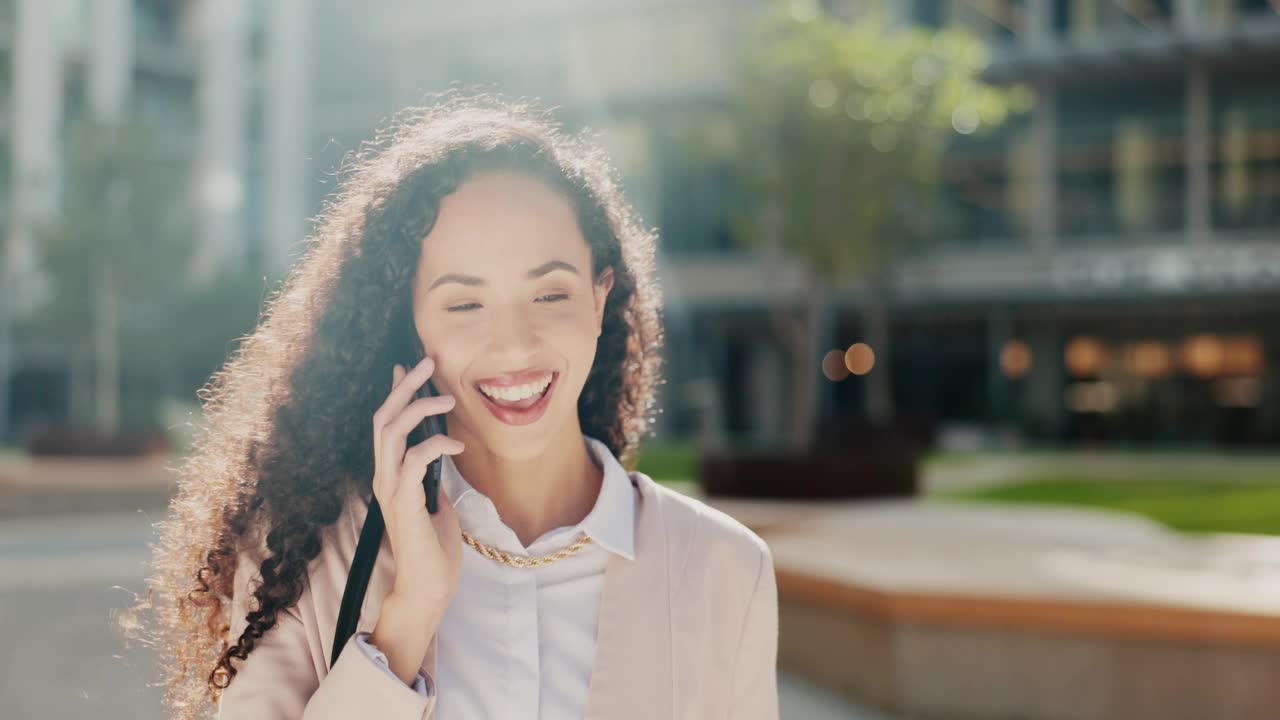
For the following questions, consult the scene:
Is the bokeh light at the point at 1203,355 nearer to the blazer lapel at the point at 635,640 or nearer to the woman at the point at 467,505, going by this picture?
the woman at the point at 467,505

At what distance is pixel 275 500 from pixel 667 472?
19.0 meters

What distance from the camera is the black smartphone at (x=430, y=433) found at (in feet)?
5.49

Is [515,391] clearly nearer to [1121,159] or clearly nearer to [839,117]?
[839,117]

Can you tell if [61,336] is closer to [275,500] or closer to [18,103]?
[18,103]

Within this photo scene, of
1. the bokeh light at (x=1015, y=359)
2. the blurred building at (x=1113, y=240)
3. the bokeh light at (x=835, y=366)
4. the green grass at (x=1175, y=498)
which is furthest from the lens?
the bokeh light at (x=835, y=366)

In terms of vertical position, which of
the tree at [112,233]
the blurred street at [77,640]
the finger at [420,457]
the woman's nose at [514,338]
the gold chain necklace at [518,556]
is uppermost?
the tree at [112,233]

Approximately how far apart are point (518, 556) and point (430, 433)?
22cm

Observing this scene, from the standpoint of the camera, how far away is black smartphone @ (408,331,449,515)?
1.67 meters

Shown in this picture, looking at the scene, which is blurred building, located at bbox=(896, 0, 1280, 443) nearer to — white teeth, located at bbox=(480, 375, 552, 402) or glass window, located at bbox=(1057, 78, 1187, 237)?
glass window, located at bbox=(1057, 78, 1187, 237)

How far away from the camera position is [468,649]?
176cm

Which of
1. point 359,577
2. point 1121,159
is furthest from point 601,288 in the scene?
point 1121,159

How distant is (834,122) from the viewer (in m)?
16.8

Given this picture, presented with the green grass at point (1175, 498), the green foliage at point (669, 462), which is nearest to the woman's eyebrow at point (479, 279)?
the green grass at point (1175, 498)

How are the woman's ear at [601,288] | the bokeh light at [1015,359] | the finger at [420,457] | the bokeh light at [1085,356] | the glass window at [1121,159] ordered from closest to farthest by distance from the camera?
the finger at [420,457] < the woman's ear at [601,288] < the glass window at [1121,159] < the bokeh light at [1085,356] < the bokeh light at [1015,359]
